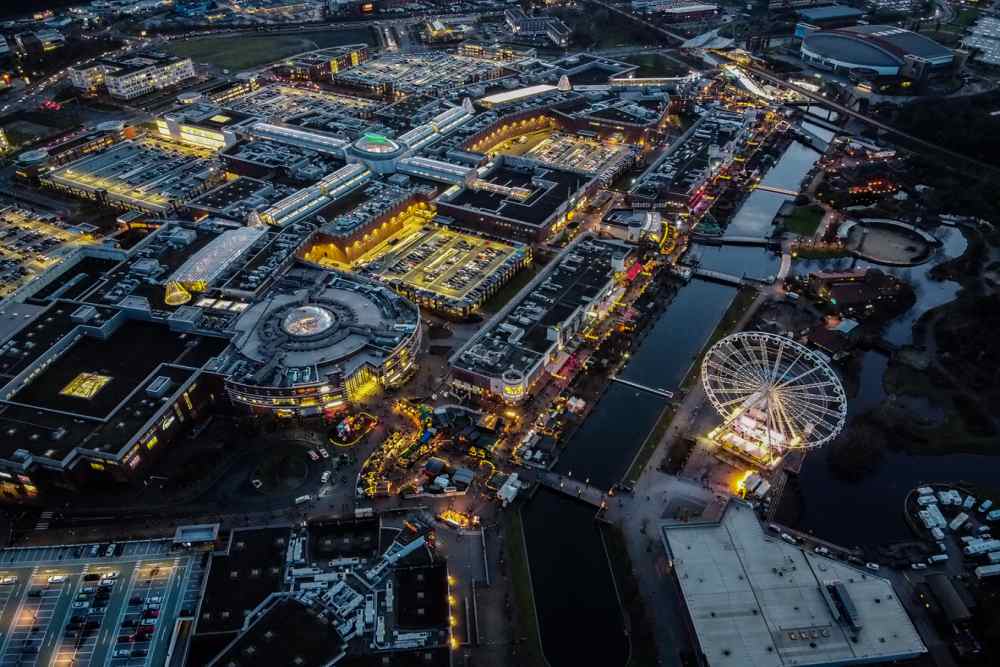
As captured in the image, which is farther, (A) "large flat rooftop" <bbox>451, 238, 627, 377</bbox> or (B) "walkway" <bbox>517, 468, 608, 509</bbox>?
(A) "large flat rooftop" <bbox>451, 238, 627, 377</bbox>

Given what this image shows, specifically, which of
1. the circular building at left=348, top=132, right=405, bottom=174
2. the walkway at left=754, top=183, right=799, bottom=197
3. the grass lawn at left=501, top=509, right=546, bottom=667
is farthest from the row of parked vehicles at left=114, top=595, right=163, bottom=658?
the walkway at left=754, top=183, right=799, bottom=197

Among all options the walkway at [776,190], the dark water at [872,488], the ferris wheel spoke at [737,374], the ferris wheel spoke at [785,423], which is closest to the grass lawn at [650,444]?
the ferris wheel spoke at [737,374]

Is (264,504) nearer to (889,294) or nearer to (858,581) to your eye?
(858,581)

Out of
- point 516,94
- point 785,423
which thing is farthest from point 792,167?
point 785,423

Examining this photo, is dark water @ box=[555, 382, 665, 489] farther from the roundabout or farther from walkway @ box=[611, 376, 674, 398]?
the roundabout

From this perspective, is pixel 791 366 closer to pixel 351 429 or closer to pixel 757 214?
pixel 351 429
